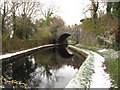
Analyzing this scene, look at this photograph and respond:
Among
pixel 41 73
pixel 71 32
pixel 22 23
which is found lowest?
pixel 41 73

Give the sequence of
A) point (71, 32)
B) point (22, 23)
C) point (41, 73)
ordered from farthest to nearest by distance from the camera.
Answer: point (71, 32), point (22, 23), point (41, 73)

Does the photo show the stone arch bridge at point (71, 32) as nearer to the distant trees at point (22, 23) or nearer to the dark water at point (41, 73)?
the distant trees at point (22, 23)

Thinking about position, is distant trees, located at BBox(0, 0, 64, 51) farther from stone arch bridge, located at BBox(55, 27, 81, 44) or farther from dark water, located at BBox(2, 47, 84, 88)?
dark water, located at BBox(2, 47, 84, 88)

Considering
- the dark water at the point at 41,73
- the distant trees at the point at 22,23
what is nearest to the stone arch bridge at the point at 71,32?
the distant trees at the point at 22,23

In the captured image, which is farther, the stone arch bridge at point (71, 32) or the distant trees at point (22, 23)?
the stone arch bridge at point (71, 32)

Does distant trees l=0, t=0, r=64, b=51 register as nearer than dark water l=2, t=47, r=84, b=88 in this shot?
No

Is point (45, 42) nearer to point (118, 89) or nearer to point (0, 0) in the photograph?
point (0, 0)

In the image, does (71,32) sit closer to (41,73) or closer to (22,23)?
(22,23)

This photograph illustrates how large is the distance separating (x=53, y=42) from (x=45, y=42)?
5.02 metres

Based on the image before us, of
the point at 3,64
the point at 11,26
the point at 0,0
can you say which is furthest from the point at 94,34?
the point at 3,64

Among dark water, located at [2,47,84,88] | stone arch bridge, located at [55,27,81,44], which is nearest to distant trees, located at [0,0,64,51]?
stone arch bridge, located at [55,27,81,44]

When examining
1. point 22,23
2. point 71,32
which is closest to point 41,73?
point 22,23

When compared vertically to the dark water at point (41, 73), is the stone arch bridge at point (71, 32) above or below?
above

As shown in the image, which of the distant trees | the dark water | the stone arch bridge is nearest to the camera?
the dark water
